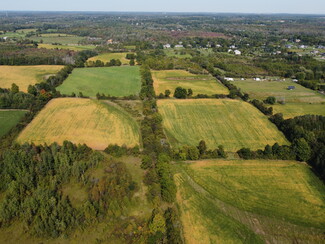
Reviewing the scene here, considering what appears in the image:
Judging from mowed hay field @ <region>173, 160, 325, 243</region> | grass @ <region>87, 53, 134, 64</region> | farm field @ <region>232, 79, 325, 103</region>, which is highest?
grass @ <region>87, 53, 134, 64</region>

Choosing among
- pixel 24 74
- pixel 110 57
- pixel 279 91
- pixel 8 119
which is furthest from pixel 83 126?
pixel 110 57

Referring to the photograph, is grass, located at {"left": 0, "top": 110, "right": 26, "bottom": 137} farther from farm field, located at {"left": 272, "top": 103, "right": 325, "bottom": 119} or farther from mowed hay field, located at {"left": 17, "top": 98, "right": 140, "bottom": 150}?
farm field, located at {"left": 272, "top": 103, "right": 325, "bottom": 119}

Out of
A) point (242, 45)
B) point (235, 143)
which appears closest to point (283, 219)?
point (235, 143)

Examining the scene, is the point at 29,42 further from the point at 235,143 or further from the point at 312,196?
the point at 312,196

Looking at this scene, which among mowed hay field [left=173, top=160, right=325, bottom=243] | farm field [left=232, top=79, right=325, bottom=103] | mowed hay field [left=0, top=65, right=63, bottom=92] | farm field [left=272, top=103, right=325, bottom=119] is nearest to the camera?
mowed hay field [left=173, top=160, right=325, bottom=243]

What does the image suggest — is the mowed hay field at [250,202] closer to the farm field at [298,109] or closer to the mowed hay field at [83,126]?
the mowed hay field at [83,126]

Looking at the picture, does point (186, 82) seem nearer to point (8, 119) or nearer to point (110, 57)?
point (110, 57)

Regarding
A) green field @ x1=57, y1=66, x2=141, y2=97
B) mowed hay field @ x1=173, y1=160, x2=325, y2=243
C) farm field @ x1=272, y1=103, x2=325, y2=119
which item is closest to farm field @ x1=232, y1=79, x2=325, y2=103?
farm field @ x1=272, y1=103, x2=325, y2=119

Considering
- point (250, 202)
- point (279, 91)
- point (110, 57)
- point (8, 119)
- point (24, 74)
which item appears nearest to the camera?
point (250, 202)
